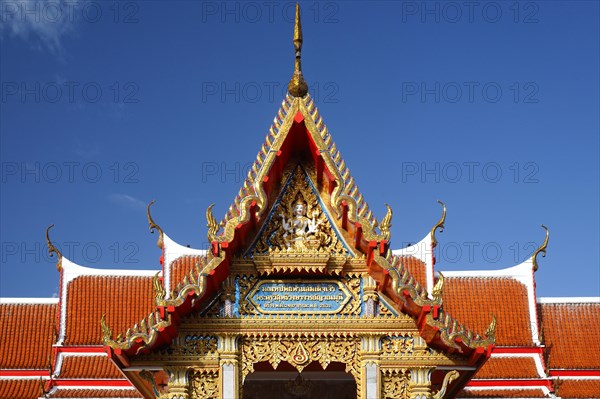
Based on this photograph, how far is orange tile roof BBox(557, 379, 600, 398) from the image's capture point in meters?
25.0

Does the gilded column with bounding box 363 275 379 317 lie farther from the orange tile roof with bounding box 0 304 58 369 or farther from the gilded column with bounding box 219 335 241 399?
the orange tile roof with bounding box 0 304 58 369

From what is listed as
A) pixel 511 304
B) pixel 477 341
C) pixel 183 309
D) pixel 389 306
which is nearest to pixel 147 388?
pixel 183 309

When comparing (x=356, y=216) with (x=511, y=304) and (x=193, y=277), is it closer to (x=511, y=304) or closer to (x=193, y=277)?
(x=193, y=277)

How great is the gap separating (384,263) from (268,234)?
1948 mm

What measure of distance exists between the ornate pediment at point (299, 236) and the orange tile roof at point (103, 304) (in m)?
12.1

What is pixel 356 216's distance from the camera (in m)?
14.2

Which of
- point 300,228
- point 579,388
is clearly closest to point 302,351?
point 300,228

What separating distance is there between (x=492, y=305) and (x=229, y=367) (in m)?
13.2

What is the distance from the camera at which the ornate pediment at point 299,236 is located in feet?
48.0

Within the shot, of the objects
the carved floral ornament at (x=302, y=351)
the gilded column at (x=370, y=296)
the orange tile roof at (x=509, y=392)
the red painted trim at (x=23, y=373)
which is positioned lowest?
the carved floral ornament at (x=302, y=351)

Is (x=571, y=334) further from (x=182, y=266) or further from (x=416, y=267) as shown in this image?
(x=182, y=266)

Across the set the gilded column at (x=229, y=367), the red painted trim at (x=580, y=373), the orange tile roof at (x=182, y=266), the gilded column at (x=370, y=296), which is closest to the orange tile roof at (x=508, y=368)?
the red painted trim at (x=580, y=373)

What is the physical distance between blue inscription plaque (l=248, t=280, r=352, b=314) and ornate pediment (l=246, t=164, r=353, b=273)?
30 cm

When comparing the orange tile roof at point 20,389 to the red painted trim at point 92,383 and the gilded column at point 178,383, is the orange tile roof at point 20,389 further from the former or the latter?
the gilded column at point 178,383
